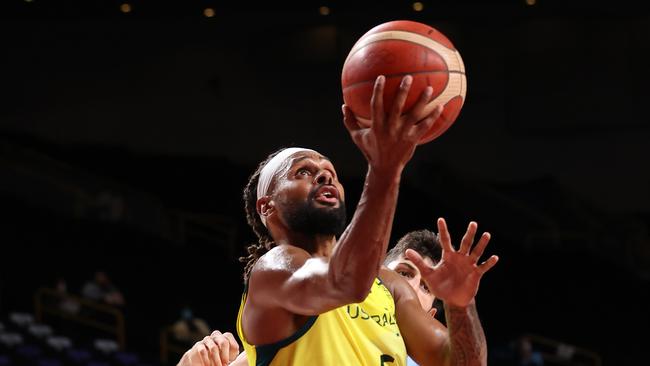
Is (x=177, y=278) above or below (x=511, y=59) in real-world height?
below

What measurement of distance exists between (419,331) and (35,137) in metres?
14.5

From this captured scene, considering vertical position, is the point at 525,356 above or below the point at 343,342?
below

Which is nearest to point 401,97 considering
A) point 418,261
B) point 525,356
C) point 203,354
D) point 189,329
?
point 418,261

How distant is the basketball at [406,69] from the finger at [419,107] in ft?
0.07

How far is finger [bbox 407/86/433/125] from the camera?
2.56 meters

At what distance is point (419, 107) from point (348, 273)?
43 cm

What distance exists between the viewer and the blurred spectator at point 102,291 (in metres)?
12.1

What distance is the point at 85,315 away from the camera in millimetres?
12031

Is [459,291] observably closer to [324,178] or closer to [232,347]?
[324,178]

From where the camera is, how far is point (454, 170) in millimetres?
18031

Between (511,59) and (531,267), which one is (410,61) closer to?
(531,267)

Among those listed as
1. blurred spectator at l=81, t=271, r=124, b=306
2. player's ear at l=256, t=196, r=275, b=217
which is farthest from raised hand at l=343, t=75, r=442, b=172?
blurred spectator at l=81, t=271, r=124, b=306

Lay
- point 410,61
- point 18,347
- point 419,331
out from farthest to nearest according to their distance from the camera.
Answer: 1. point 18,347
2. point 419,331
3. point 410,61

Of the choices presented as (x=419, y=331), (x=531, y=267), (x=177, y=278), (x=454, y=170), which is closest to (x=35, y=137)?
(x=177, y=278)
